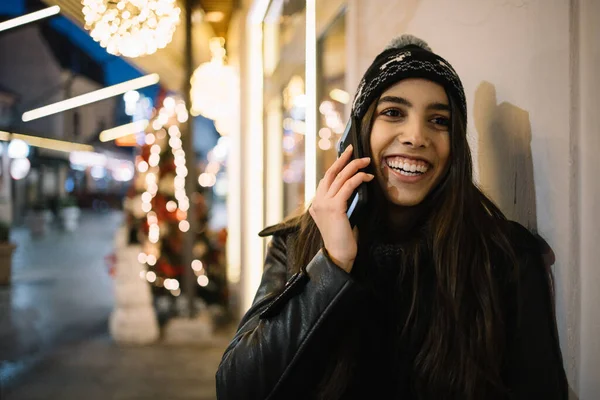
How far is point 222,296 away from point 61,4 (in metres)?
4.57

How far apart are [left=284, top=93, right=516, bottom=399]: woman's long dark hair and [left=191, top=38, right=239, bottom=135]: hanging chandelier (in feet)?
16.9

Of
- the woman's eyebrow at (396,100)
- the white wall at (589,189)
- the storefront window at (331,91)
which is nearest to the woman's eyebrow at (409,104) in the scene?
the woman's eyebrow at (396,100)

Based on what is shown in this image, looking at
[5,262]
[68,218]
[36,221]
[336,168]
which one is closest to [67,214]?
[68,218]

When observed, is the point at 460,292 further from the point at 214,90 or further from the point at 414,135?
the point at 214,90

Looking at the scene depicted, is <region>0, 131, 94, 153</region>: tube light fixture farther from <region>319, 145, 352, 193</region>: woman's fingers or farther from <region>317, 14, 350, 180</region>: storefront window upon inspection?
<region>319, 145, 352, 193</region>: woman's fingers

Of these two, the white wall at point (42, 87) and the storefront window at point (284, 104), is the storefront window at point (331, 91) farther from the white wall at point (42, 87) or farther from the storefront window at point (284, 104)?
the white wall at point (42, 87)

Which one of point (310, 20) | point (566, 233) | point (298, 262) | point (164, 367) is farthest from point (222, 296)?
point (566, 233)

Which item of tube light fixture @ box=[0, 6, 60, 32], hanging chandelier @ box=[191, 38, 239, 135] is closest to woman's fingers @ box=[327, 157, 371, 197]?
tube light fixture @ box=[0, 6, 60, 32]

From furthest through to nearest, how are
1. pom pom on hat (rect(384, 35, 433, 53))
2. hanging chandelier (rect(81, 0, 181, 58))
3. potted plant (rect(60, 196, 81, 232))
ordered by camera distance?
potted plant (rect(60, 196, 81, 232)), hanging chandelier (rect(81, 0, 181, 58)), pom pom on hat (rect(384, 35, 433, 53))

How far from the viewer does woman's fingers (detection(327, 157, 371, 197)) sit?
43.8 inches

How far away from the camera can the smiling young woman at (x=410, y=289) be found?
1.08 m

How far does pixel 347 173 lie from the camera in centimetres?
111

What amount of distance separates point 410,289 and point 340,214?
0.26 meters

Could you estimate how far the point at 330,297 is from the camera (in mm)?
1074
